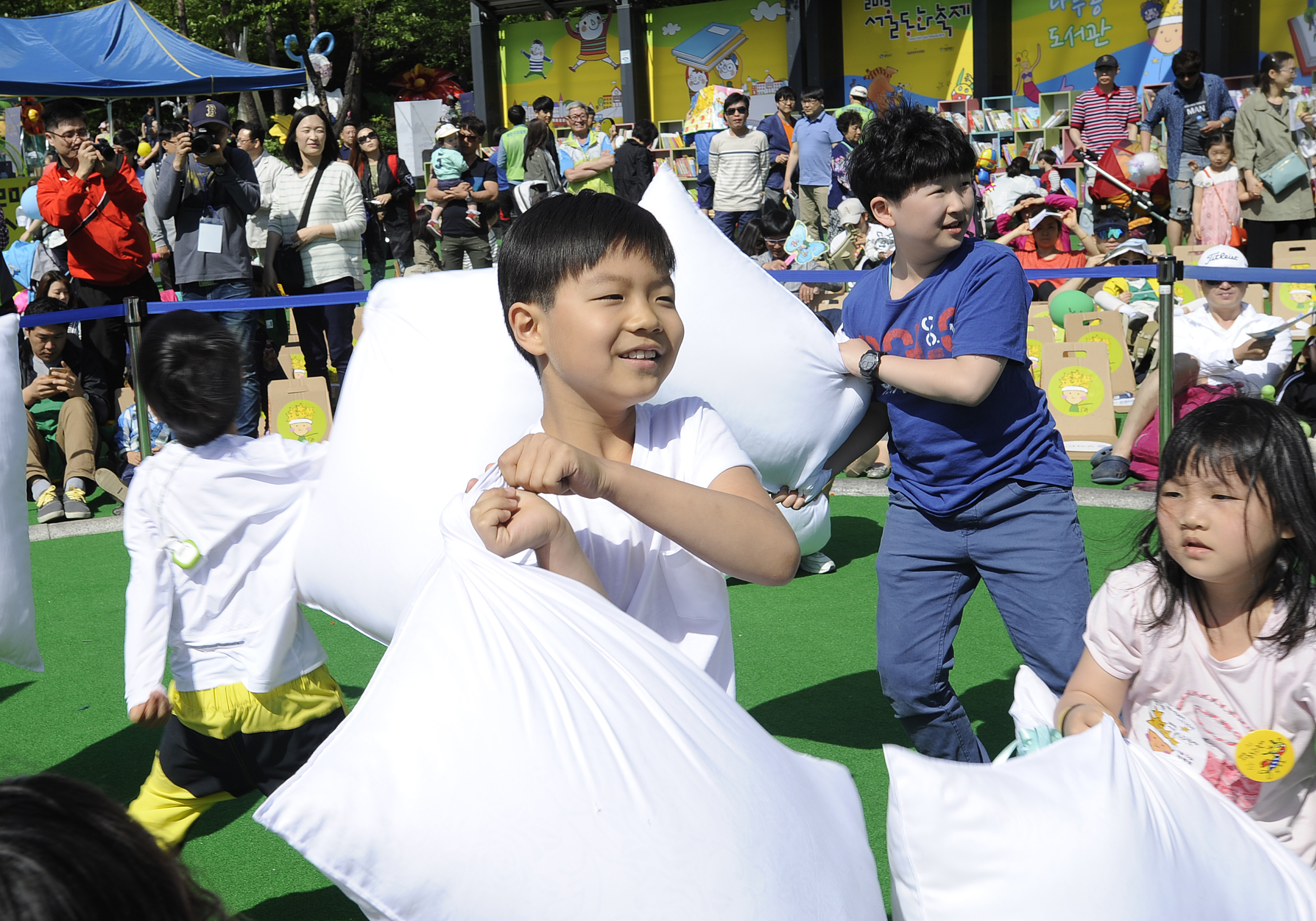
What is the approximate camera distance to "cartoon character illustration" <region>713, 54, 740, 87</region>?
18.5 meters

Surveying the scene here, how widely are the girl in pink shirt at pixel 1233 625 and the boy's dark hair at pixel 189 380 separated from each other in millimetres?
1616

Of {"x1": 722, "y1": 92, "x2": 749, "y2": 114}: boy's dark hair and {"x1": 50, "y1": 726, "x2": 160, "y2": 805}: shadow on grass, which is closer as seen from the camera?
{"x1": 50, "y1": 726, "x2": 160, "y2": 805}: shadow on grass

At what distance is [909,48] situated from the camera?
17219mm

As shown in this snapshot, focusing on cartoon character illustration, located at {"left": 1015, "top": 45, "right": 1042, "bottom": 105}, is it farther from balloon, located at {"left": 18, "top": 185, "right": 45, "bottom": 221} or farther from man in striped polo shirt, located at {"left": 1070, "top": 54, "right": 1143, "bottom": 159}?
balloon, located at {"left": 18, "top": 185, "right": 45, "bottom": 221}

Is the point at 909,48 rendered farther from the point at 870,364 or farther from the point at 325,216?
the point at 870,364

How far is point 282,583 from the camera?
7.53 feet

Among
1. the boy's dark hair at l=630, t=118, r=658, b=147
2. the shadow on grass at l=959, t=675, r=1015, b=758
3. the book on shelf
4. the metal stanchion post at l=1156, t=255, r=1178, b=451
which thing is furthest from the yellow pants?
the book on shelf

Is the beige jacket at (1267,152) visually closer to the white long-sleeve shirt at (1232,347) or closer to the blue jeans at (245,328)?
the white long-sleeve shirt at (1232,347)

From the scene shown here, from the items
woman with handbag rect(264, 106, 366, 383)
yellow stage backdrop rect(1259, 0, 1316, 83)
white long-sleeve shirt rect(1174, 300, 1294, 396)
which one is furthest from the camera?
yellow stage backdrop rect(1259, 0, 1316, 83)

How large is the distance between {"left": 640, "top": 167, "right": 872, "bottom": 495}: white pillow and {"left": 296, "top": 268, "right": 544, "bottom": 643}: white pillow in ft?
1.29

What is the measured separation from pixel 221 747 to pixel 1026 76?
53.2ft

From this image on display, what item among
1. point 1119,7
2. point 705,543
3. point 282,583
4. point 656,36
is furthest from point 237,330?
point 656,36

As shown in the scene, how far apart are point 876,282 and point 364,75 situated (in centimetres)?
3023

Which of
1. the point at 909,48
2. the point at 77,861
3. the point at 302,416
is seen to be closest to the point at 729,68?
the point at 909,48
